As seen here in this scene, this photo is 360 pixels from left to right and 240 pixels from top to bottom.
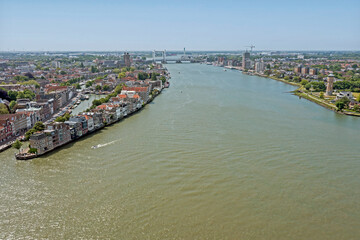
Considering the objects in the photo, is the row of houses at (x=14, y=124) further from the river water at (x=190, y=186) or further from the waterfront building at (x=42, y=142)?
the waterfront building at (x=42, y=142)

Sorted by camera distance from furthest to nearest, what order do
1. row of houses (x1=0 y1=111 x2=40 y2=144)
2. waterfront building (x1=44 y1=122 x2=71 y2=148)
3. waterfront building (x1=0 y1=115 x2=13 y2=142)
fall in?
1. row of houses (x1=0 y1=111 x2=40 y2=144)
2. waterfront building (x1=0 y1=115 x2=13 y2=142)
3. waterfront building (x1=44 y1=122 x2=71 y2=148)

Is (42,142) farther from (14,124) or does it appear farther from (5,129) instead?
(14,124)

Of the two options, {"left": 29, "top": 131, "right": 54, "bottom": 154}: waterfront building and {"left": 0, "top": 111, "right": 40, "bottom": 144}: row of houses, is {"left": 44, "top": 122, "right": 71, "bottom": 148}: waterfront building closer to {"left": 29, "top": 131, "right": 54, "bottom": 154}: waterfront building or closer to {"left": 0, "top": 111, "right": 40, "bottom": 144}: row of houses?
{"left": 29, "top": 131, "right": 54, "bottom": 154}: waterfront building

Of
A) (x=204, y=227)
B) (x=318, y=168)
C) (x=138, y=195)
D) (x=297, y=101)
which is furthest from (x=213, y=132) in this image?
(x=297, y=101)

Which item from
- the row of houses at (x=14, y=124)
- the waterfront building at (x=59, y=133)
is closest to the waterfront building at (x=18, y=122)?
the row of houses at (x=14, y=124)

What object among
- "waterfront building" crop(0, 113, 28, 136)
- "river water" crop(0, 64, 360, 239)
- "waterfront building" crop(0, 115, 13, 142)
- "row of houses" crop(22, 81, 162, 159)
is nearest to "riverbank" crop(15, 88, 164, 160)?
"row of houses" crop(22, 81, 162, 159)

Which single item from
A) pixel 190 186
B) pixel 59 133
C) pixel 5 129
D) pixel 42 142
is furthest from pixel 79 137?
pixel 190 186

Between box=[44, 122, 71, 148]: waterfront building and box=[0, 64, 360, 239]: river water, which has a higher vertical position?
box=[44, 122, 71, 148]: waterfront building

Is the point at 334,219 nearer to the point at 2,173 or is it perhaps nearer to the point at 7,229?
the point at 7,229
